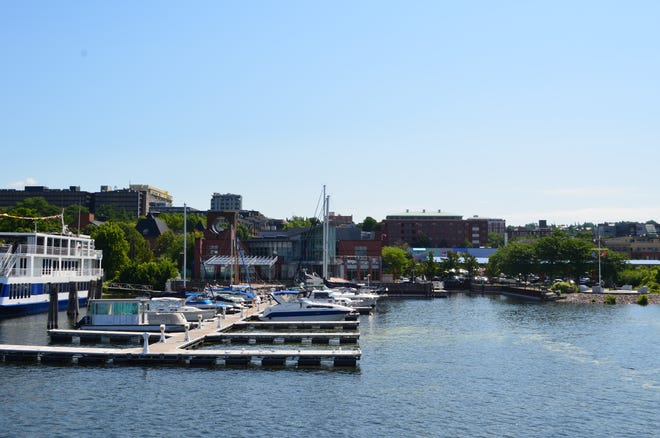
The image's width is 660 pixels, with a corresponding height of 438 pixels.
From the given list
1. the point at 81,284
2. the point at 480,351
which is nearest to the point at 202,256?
the point at 81,284

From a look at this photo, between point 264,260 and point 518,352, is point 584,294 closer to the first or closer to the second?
point 264,260

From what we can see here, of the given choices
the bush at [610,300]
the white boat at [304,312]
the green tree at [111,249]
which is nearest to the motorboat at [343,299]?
the white boat at [304,312]

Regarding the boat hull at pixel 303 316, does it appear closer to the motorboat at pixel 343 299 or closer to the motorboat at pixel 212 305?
the motorboat at pixel 212 305

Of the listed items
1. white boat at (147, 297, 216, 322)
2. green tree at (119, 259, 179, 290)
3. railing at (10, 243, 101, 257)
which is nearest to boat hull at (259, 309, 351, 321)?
white boat at (147, 297, 216, 322)

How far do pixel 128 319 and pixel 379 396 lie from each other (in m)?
31.6

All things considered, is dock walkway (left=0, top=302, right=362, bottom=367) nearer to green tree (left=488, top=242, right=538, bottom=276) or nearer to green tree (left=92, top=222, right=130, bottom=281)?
green tree (left=92, top=222, right=130, bottom=281)

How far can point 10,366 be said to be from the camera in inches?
1875

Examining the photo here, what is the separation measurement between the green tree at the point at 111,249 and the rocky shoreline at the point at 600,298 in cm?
8154

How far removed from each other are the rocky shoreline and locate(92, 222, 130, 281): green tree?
81.5m

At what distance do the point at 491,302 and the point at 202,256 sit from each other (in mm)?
61320

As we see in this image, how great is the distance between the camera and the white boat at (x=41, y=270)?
7975 centimetres

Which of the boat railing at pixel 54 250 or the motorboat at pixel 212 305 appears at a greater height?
the boat railing at pixel 54 250

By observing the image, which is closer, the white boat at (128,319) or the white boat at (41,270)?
the white boat at (128,319)

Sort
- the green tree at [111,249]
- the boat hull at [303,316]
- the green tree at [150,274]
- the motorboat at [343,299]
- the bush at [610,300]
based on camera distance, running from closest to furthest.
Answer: the boat hull at [303,316] < the motorboat at [343,299] < the bush at [610,300] < the green tree at [150,274] < the green tree at [111,249]
